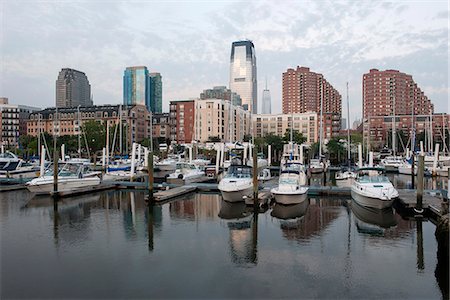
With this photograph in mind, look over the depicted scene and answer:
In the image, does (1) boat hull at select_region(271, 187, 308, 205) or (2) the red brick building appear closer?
(1) boat hull at select_region(271, 187, 308, 205)

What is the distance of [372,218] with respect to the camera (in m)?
24.6

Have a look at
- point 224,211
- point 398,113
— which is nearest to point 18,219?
point 224,211

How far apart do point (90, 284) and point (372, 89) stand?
16365 centimetres

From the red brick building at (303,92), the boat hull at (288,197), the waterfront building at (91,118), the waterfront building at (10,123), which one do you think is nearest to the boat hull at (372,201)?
the boat hull at (288,197)

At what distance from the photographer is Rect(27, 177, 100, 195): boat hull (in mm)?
32938

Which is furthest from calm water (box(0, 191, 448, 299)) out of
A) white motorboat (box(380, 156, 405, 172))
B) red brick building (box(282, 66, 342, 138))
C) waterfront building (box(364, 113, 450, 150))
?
red brick building (box(282, 66, 342, 138))

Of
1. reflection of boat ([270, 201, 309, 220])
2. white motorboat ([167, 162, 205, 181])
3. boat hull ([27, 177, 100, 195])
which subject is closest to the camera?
reflection of boat ([270, 201, 309, 220])

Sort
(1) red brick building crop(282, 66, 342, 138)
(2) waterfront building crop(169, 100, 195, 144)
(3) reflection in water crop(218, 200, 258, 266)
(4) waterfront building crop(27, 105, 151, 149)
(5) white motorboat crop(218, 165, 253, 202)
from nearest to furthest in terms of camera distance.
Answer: (3) reflection in water crop(218, 200, 258, 266) < (5) white motorboat crop(218, 165, 253, 202) < (2) waterfront building crop(169, 100, 195, 144) < (4) waterfront building crop(27, 105, 151, 149) < (1) red brick building crop(282, 66, 342, 138)

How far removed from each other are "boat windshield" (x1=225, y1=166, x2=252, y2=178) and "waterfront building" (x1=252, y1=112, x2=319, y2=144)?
97769 millimetres

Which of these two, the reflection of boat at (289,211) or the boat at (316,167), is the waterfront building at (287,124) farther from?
the reflection of boat at (289,211)

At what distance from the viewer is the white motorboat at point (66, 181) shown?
33031 mm

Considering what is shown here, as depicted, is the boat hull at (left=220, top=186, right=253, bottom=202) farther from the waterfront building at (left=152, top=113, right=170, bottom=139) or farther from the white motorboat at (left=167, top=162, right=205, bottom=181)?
the waterfront building at (left=152, top=113, right=170, bottom=139)

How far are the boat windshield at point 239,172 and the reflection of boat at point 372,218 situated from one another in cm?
876

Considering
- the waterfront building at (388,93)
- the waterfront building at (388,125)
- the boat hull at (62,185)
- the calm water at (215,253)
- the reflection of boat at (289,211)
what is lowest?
the calm water at (215,253)
